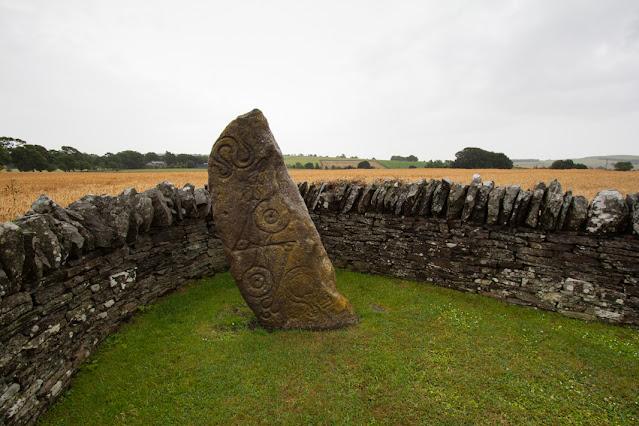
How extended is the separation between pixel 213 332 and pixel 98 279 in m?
1.97

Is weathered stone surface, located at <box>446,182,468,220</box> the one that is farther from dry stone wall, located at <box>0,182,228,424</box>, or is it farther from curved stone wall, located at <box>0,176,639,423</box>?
dry stone wall, located at <box>0,182,228,424</box>

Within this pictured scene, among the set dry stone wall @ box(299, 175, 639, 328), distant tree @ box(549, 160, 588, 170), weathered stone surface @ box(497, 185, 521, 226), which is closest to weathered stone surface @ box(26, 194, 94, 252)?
dry stone wall @ box(299, 175, 639, 328)

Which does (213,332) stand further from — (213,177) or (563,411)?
(563,411)

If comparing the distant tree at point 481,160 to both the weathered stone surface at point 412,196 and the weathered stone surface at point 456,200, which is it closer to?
the weathered stone surface at point 412,196

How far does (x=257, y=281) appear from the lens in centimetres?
516

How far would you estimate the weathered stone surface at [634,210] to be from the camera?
484 centimetres

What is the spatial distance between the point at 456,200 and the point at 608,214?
235 centimetres

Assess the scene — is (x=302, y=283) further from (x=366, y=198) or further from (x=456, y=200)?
(x=456, y=200)

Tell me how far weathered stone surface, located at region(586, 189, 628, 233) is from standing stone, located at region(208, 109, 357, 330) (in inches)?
180

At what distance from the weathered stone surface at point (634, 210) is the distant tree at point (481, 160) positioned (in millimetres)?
46854

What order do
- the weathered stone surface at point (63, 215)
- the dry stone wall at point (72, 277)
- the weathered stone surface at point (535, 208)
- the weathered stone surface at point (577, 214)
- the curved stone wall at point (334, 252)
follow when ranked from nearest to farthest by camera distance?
the dry stone wall at point (72, 277), the curved stone wall at point (334, 252), the weathered stone surface at point (63, 215), the weathered stone surface at point (577, 214), the weathered stone surface at point (535, 208)

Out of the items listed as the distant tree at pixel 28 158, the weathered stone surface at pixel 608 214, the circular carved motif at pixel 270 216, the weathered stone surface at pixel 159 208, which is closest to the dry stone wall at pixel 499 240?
the weathered stone surface at pixel 608 214

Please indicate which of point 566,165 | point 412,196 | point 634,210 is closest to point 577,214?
point 634,210

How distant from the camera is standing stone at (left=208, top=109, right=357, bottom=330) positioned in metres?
5.00
